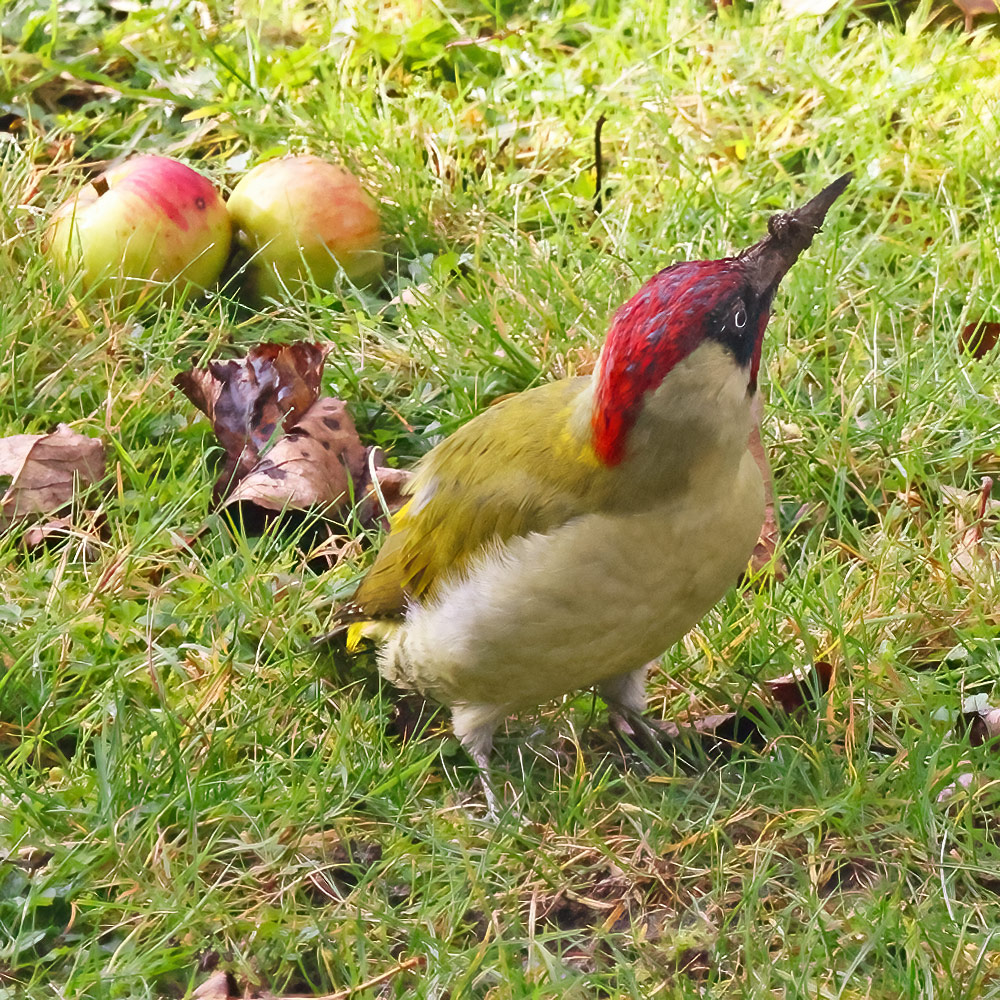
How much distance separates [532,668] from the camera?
91.7 inches

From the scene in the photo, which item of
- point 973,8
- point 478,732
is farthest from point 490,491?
point 973,8

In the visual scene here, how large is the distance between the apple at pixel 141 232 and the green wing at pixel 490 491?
3.68ft

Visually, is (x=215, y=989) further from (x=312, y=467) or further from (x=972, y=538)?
(x=972, y=538)

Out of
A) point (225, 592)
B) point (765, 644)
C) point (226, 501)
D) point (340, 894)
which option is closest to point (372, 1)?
point (226, 501)

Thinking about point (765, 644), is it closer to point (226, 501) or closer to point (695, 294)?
point (695, 294)

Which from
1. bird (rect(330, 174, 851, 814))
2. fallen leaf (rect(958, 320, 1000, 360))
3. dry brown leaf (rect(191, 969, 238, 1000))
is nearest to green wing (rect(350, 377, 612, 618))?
bird (rect(330, 174, 851, 814))

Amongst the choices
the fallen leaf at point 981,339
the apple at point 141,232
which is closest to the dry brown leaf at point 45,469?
the apple at point 141,232

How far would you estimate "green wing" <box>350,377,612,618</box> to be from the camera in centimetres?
229

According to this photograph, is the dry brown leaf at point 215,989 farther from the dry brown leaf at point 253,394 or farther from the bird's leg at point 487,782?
the dry brown leaf at point 253,394

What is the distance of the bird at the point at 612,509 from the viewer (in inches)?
83.4

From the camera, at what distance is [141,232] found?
346cm

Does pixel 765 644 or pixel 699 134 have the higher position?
pixel 699 134

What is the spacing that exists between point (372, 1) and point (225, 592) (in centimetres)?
276

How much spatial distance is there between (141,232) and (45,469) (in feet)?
2.37
